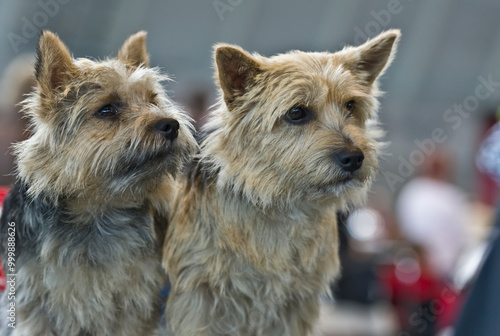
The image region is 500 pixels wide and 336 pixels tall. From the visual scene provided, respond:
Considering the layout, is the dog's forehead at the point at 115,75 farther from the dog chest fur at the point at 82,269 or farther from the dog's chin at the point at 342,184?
the dog's chin at the point at 342,184

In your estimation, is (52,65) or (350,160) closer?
(52,65)

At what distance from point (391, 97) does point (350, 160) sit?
10266mm

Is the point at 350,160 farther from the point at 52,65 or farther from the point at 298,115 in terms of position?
the point at 52,65

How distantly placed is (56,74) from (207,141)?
0.53m

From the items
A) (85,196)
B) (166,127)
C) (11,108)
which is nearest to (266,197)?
(166,127)

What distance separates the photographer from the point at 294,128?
209 centimetres

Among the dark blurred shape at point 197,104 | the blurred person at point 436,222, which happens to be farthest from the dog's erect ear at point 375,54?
the blurred person at point 436,222

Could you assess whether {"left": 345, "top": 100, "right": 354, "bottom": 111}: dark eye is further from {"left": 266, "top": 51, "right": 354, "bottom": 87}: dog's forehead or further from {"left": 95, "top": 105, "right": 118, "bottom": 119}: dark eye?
{"left": 95, "top": 105, "right": 118, "bottom": 119}: dark eye

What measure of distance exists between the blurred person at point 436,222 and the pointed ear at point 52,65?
14.0 ft

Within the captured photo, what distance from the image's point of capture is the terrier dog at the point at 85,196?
1.84 m

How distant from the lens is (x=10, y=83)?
279cm

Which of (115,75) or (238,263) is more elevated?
(115,75)

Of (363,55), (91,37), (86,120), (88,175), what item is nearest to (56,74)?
(86,120)

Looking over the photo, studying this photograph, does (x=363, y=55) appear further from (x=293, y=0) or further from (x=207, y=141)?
(x=293, y=0)
